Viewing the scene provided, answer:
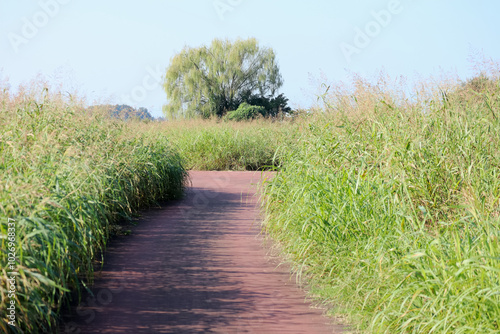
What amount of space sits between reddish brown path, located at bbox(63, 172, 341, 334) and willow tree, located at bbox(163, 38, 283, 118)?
2583 cm

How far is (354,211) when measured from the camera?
4227mm

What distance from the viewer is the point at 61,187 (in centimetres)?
436

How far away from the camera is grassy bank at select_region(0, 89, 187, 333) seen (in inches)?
120

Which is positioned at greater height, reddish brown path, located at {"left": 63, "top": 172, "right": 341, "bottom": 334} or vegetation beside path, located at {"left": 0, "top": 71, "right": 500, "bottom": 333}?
vegetation beside path, located at {"left": 0, "top": 71, "right": 500, "bottom": 333}

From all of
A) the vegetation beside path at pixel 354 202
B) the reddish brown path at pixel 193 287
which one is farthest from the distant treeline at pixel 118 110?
the reddish brown path at pixel 193 287

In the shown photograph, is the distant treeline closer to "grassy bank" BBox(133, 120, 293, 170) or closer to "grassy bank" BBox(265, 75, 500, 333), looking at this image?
"grassy bank" BBox(265, 75, 500, 333)

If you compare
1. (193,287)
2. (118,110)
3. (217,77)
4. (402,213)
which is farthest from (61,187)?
(217,77)

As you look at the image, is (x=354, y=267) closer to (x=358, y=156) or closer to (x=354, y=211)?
(x=354, y=211)

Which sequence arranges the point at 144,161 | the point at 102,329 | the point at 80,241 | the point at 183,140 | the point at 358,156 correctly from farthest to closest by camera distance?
the point at 183,140, the point at 144,161, the point at 358,156, the point at 80,241, the point at 102,329

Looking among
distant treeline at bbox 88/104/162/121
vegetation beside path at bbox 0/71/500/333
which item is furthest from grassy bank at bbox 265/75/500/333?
distant treeline at bbox 88/104/162/121

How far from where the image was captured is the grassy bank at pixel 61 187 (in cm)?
304

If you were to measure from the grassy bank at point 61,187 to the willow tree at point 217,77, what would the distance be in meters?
23.1

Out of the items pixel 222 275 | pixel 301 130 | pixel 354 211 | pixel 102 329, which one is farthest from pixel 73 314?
pixel 301 130

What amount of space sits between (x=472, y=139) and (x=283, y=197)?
2268 mm
